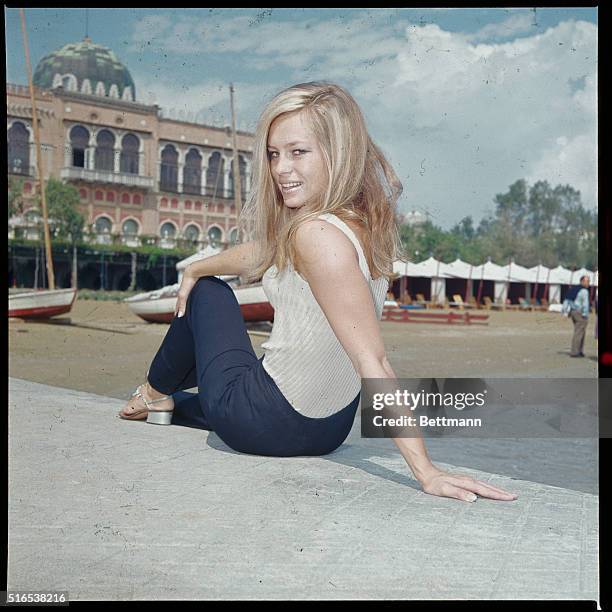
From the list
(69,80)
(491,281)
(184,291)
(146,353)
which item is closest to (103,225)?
(491,281)

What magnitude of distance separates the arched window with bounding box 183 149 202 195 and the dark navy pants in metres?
7.36

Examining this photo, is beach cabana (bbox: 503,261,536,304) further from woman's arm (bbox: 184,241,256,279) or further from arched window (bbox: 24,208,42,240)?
woman's arm (bbox: 184,241,256,279)

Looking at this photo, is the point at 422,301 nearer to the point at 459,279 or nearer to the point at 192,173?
the point at 459,279

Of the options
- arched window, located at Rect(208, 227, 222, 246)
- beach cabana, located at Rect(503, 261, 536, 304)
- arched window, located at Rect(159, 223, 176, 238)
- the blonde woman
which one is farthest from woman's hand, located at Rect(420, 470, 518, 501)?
beach cabana, located at Rect(503, 261, 536, 304)

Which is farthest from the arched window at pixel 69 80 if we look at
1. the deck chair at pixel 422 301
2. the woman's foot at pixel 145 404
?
the deck chair at pixel 422 301

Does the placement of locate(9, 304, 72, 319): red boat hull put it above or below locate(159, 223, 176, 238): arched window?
below

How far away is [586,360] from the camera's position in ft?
26.4

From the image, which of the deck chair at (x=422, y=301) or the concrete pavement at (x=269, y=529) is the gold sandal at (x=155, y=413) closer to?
the concrete pavement at (x=269, y=529)

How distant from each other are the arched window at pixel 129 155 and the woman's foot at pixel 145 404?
13.1 metres

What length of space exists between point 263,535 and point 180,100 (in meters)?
0.86

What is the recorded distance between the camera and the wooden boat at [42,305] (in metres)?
9.65

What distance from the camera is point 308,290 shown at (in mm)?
1432

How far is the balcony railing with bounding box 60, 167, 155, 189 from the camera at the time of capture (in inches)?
672

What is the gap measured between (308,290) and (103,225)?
19331mm
